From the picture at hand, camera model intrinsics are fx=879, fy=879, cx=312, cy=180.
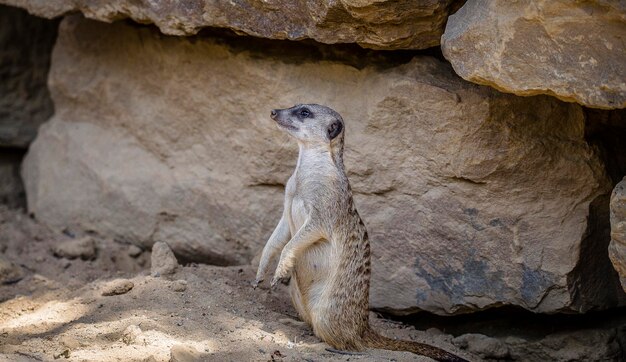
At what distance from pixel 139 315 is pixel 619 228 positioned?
2.00 m

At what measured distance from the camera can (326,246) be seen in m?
3.96

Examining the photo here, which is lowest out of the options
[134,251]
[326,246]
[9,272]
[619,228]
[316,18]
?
[9,272]

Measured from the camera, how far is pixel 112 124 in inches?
203

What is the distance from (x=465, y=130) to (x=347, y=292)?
3.03 feet

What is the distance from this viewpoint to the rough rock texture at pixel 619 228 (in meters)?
3.31

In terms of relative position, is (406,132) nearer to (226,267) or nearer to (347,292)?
(347,292)

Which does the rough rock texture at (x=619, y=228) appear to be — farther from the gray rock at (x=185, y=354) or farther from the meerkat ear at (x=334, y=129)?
the gray rock at (x=185, y=354)

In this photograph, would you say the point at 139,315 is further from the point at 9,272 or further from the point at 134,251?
→ the point at 134,251

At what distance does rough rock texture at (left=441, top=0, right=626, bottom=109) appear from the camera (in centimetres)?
311

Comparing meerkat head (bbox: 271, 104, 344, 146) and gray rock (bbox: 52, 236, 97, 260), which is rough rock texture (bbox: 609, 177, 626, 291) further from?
gray rock (bbox: 52, 236, 97, 260)

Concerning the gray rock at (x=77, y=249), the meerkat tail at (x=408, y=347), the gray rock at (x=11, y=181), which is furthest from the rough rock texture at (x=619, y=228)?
A: the gray rock at (x=11, y=181)

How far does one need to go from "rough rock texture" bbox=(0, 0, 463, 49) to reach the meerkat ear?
37 centimetres

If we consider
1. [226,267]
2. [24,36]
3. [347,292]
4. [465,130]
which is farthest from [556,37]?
[24,36]

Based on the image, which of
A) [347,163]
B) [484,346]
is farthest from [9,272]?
[484,346]
